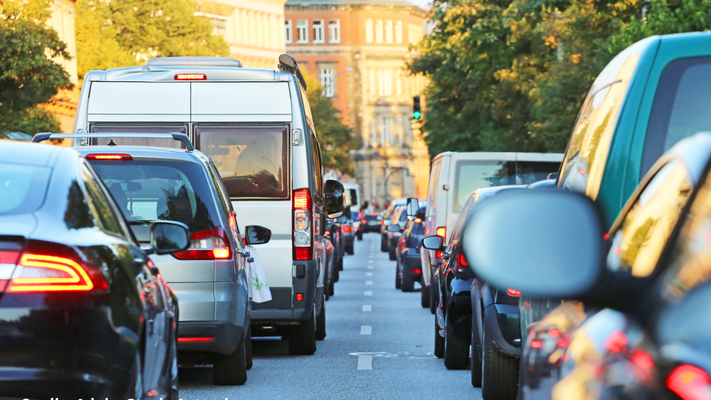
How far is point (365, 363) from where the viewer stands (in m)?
11.2

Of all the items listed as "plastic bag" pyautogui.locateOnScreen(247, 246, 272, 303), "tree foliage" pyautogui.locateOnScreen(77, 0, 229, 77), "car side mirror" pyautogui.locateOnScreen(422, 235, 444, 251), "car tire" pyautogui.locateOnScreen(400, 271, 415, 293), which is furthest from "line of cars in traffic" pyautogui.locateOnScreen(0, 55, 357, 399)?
"tree foliage" pyautogui.locateOnScreen(77, 0, 229, 77)

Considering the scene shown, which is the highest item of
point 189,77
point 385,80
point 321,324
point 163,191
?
point 189,77

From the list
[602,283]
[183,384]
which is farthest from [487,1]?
[602,283]

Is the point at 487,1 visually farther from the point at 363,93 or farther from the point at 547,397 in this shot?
the point at 363,93

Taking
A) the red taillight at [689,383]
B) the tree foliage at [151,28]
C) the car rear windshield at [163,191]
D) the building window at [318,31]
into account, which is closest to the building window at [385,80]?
the building window at [318,31]

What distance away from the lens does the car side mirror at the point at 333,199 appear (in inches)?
591

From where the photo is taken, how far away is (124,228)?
5.57 metres

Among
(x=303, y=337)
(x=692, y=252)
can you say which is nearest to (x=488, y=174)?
(x=303, y=337)

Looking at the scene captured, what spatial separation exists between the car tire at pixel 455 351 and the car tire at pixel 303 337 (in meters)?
1.57

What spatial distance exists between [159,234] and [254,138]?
564 centimetres

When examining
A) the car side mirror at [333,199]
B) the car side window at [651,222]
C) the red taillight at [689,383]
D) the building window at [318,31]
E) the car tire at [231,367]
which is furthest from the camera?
the building window at [318,31]

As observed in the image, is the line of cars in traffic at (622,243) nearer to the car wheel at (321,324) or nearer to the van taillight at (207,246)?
the van taillight at (207,246)

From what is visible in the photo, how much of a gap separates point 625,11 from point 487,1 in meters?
14.2

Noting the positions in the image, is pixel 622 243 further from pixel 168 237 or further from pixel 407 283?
pixel 407 283
